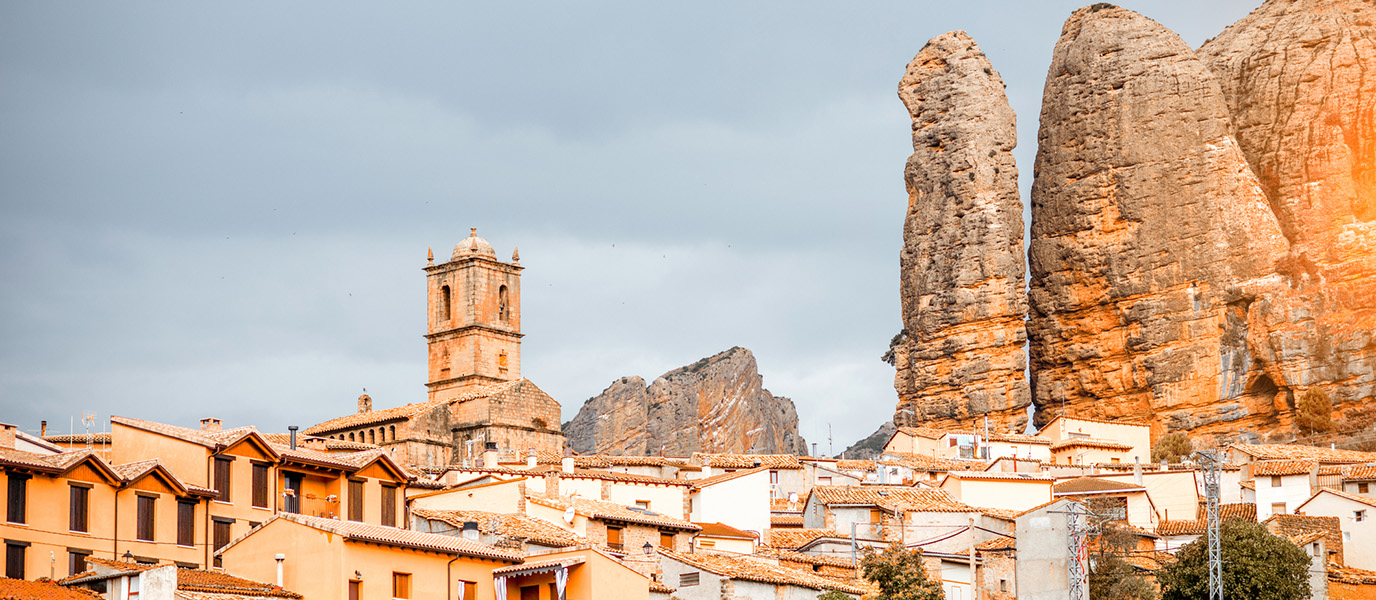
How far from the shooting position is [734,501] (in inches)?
2267

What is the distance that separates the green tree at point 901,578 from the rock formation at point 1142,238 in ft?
177

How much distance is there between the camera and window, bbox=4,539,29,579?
36.7m

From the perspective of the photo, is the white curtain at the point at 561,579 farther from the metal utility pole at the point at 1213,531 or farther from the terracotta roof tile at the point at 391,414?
the terracotta roof tile at the point at 391,414

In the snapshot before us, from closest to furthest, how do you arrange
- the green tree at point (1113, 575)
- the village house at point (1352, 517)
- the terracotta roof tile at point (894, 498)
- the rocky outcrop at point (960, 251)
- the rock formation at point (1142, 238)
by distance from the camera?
the green tree at point (1113, 575), the terracotta roof tile at point (894, 498), the village house at point (1352, 517), the rock formation at point (1142, 238), the rocky outcrop at point (960, 251)

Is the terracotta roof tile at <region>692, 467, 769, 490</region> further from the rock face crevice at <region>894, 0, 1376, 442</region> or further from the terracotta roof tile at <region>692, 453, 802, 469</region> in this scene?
the rock face crevice at <region>894, 0, 1376, 442</region>

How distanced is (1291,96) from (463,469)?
5940 cm

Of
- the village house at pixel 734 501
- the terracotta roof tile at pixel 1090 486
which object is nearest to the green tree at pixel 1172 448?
the terracotta roof tile at pixel 1090 486

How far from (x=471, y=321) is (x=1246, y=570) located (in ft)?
150

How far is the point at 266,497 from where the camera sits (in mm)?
43000

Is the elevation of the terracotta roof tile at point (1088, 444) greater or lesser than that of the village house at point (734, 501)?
greater

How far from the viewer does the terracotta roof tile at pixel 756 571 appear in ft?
145

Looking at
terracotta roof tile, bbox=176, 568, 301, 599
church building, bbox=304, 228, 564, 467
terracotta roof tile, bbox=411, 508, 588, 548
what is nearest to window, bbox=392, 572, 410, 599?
terracotta roof tile, bbox=176, 568, 301, 599

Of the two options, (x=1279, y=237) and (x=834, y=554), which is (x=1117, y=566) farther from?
(x=1279, y=237)

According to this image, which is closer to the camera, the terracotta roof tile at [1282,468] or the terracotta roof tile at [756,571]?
the terracotta roof tile at [756,571]
